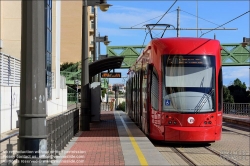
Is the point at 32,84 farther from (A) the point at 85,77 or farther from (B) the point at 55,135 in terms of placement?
(A) the point at 85,77

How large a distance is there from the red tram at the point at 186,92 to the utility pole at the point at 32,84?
26.5 feet

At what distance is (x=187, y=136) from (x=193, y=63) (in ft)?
7.91

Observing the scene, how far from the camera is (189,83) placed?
44.4 ft

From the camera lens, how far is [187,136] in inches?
517

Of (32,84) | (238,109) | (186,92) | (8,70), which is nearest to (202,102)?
(186,92)

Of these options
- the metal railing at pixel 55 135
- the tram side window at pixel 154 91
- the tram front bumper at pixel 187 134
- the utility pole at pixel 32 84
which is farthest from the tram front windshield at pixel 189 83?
the utility pole at pixel 32 84

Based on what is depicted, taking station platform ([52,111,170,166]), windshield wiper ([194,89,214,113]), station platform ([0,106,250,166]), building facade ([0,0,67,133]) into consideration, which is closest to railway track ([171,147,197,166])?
station platform ([0,106,250,166])

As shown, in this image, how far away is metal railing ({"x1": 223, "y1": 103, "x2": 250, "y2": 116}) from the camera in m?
36.2

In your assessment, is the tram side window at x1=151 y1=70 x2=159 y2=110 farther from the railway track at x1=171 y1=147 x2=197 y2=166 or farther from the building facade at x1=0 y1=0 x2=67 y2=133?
the building facade at x1=0 y1=0 x2=67 y2=133

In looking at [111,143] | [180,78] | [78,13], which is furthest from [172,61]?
[78,13]

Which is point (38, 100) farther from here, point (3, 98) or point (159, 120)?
point (3, 98)

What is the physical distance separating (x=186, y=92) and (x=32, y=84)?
8659 millimetres

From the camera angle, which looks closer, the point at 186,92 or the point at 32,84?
the point at 32,84

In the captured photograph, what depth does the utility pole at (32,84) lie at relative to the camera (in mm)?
5445
